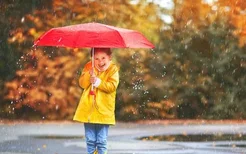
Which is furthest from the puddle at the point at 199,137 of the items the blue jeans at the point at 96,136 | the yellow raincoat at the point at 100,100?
the yellow raincoat at the point at 100,100

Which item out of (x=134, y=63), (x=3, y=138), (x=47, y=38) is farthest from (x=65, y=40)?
(x=134, y=63)

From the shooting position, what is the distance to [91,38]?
7.71m

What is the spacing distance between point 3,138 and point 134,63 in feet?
14.0

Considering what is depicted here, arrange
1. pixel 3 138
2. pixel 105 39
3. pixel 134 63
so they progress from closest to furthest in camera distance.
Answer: pixel 105 39
pixel 3 138
pixel 134 63

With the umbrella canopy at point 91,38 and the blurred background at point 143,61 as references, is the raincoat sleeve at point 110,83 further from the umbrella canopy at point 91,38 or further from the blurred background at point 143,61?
the blurred background at point 143,61

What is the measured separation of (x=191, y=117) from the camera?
1568 centimetres

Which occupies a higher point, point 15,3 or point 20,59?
Result: point 15,3

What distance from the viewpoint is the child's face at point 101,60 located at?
8.04 meters

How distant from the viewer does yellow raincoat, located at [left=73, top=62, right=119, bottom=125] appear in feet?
26.0

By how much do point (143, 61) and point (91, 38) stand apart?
7.64 metres

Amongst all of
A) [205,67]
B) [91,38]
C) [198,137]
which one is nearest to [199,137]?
[198,137]

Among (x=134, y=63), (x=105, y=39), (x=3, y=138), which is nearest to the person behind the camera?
(x=105, y=39)

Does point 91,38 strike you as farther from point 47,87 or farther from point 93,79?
point 47,87

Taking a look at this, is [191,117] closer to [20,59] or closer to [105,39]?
[20,59]
